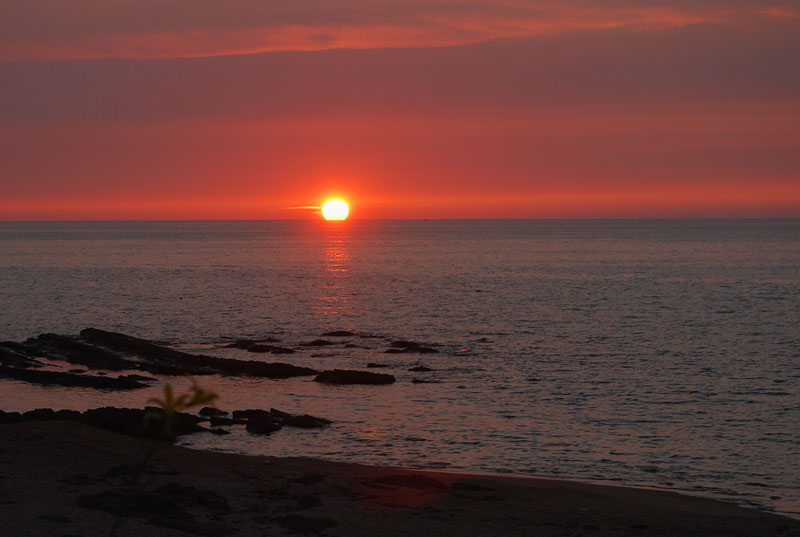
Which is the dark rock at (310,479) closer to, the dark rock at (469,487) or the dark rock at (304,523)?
the dark rock at (304,523)

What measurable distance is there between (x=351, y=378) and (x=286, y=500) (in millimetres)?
18427

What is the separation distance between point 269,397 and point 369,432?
7308 mm

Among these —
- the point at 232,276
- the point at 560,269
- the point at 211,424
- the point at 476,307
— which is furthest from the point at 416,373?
the point at 560,269

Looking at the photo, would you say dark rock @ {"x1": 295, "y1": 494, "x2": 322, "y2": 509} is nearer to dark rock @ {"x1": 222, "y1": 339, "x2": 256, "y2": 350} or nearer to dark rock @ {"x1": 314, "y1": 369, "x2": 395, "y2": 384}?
dark rock @ {"x1": 314, "y1": 369, "x2": 395, "y2": 384}

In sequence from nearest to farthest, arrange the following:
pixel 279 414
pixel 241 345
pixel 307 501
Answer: pixel 307 501 < pixel 279 414 < pixel 241 345

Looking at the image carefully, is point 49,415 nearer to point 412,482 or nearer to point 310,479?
point 310,479

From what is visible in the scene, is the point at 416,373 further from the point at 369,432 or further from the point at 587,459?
the point at 587,459

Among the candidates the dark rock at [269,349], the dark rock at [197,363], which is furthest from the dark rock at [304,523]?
the dark rock at [269,349]

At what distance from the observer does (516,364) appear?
1737 inches

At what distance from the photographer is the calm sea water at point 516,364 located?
25.2 metres

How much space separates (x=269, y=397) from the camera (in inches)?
1334

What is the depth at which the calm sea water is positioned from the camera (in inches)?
993

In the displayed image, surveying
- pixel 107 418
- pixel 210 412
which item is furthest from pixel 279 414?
pixel 107 418

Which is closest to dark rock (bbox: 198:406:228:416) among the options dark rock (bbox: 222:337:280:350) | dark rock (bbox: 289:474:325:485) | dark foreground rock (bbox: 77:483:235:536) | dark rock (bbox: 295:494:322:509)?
dark rock (bbox: 289:474:325:485)
